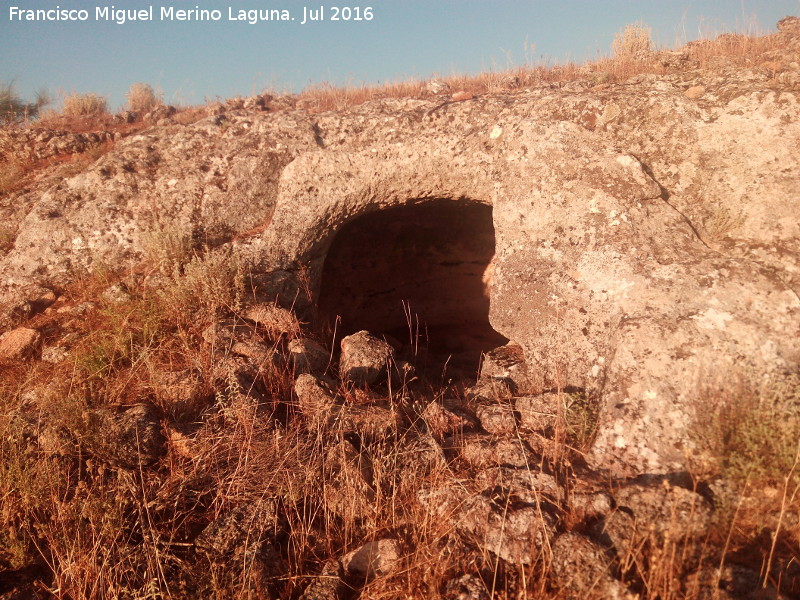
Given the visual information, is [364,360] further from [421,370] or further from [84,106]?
[84,106]

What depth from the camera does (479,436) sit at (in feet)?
10.9

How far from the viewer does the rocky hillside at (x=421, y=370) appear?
8.18 feet

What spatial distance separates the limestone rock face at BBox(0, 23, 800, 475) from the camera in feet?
10.1

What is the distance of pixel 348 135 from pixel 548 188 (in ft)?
6.42

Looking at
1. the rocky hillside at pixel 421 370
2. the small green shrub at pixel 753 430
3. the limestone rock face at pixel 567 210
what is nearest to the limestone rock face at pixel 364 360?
the rocky hillside at pixel 421 370

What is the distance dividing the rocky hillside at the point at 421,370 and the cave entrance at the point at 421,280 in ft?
5.42

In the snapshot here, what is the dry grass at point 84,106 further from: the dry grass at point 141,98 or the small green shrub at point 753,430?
the small green shrub at point 753,430

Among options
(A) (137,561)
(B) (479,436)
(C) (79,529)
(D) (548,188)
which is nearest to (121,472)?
(C) (79,529)

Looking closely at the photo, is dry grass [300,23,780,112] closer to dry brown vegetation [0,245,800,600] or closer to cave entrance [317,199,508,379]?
cave entrance [317,199,508,379]

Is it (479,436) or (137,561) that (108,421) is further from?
(479,436)

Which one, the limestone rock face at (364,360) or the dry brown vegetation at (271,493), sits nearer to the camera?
the dry brown vegetation at (271,493)

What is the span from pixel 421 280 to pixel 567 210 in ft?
13.5

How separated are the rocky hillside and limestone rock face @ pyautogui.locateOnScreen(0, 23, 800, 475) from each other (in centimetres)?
2

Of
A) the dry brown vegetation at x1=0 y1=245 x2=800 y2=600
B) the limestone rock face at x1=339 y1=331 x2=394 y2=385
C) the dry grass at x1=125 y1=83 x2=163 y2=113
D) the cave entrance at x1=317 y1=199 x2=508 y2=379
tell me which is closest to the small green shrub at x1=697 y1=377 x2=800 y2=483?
the dry brown vegetation at x1=0 y1=245 x2=800 y2=600
